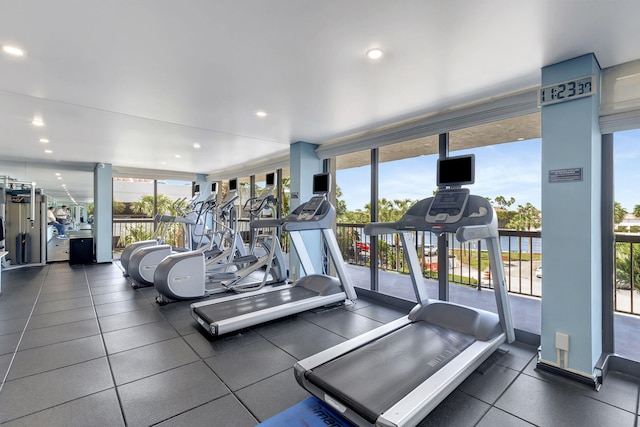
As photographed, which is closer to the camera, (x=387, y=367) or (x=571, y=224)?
(x=387, y=367)

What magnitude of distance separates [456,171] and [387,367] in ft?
5.79

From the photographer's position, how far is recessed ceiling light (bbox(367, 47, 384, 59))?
7.61 ft

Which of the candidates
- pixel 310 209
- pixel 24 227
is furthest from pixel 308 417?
pixel 24 227

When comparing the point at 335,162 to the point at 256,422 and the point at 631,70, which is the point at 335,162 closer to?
the point at 631,70

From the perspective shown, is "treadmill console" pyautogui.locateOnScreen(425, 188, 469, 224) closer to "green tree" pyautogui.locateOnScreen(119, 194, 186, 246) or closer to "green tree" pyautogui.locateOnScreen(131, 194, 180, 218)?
"green tree" pyautogui.locateOnScreen(119, 194, 186, 246)

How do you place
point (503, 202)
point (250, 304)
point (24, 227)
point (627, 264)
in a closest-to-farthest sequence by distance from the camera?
point (627, 264)
point (503, 202)
point (250, 304)
point (24, 227)

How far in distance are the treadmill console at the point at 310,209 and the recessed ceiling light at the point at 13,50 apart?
115 inches

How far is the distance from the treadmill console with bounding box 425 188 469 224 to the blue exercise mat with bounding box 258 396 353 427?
1.68 metres

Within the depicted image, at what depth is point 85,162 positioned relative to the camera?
23.4 ft

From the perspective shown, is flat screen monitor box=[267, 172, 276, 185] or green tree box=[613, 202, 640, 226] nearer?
green tree box=[613, 202, 640, 226]

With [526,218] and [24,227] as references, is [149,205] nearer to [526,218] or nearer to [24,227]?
[24,227]

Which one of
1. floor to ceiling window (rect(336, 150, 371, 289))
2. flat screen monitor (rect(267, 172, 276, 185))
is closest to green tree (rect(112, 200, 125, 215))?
flat screen monitor (rect(267, 172, 276, 185))

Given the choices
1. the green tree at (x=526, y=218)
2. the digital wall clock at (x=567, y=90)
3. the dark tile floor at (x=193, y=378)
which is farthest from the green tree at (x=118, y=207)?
the digital wall clock at (x=567, y=90)

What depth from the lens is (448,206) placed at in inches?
111
